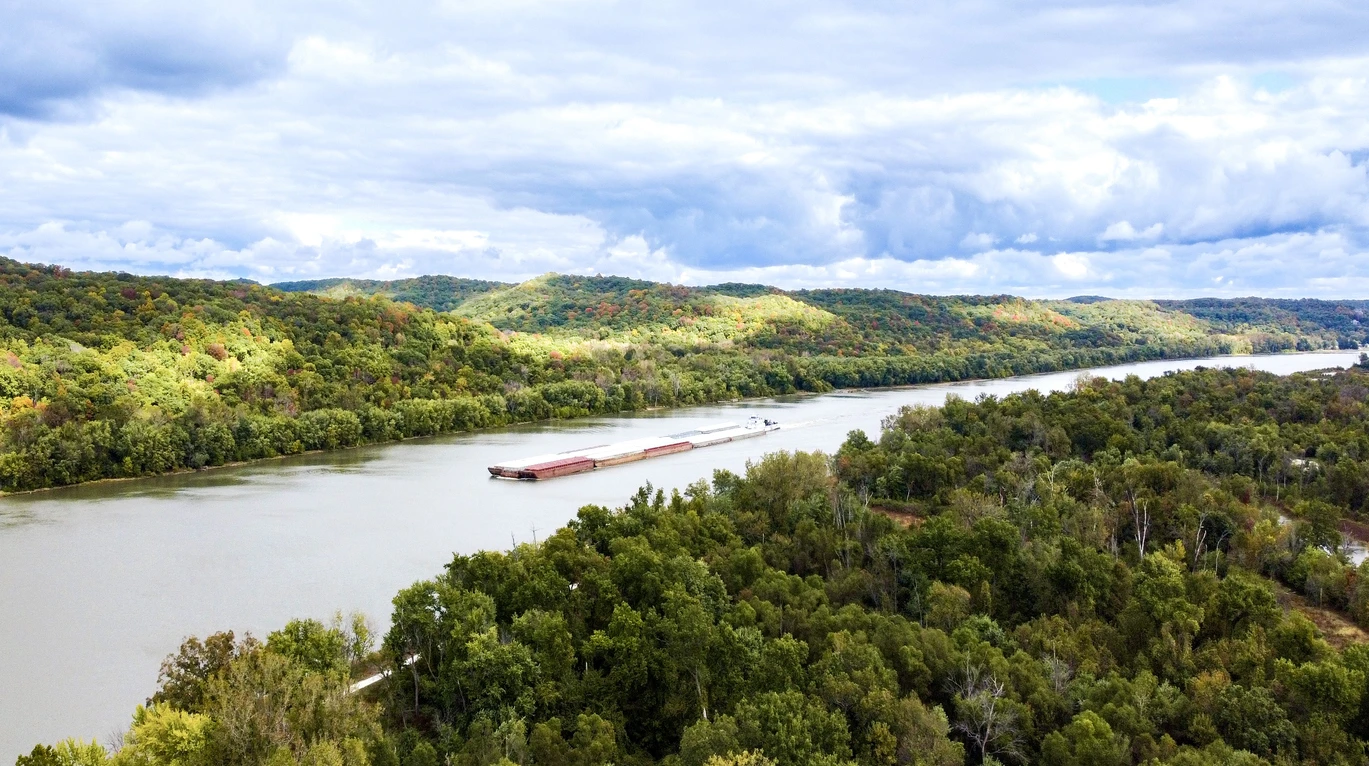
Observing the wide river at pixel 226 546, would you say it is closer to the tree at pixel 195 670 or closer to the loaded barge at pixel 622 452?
the loaded barge at pixel 622 452

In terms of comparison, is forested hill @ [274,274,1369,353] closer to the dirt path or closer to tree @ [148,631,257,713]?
the dirt path

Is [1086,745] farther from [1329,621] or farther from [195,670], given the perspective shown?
[195,670]

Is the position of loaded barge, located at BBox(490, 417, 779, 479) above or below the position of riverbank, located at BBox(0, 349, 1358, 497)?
below

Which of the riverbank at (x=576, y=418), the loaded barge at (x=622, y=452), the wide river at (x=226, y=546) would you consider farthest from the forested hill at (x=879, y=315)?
the wide river at (x=226, y=546)

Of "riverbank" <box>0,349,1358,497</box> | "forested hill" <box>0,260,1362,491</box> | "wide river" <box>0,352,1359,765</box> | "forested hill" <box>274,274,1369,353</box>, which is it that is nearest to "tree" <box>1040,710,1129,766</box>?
"wide river" <box>0,352,1359,765</box>

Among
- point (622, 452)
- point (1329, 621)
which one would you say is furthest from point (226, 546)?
point (1329, 621)

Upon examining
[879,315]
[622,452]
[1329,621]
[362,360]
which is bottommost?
[1329,621]
